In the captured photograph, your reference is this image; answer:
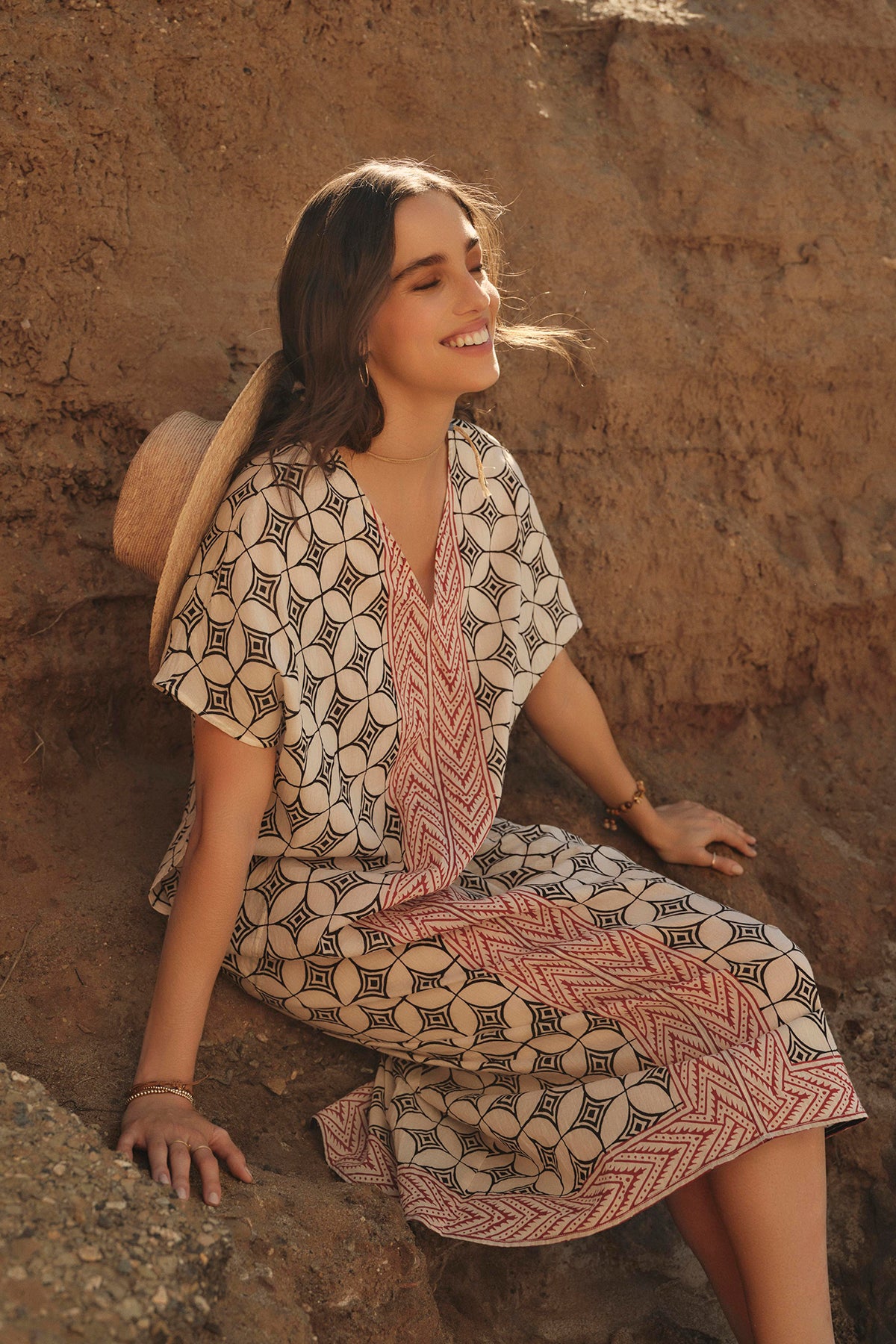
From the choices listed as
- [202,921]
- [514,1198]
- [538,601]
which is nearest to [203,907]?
[202,921]

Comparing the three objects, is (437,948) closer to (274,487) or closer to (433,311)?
(274,487)

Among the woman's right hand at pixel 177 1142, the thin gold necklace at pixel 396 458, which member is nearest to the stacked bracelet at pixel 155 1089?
the woman's right hand at pixel 177 1142

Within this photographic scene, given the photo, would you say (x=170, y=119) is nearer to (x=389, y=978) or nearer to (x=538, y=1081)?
(x=389, y=978)

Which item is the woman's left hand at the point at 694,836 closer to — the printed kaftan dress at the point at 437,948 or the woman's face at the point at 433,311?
the printed kaftan dress at the point at 437,948

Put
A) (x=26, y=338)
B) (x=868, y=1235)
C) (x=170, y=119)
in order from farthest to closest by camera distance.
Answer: (x=170, y=119)
(x=26, y=338)
(x=868, y=1235)

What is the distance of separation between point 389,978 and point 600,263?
191 cm

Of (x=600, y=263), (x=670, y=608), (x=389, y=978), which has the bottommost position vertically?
(x=389, y=978)

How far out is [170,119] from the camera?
2.69 metres

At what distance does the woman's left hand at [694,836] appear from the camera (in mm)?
2643

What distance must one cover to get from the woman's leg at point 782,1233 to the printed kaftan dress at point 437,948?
0.05 m

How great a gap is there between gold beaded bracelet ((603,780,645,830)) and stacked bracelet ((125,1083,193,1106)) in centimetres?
113

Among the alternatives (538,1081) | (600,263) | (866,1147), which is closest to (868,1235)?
(866,1147)

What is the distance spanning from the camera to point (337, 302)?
2.01 m

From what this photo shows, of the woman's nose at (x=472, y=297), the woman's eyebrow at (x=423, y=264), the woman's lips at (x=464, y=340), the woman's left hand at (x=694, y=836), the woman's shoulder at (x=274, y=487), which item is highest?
the woman's eyebrow at (x=423, y=264)
